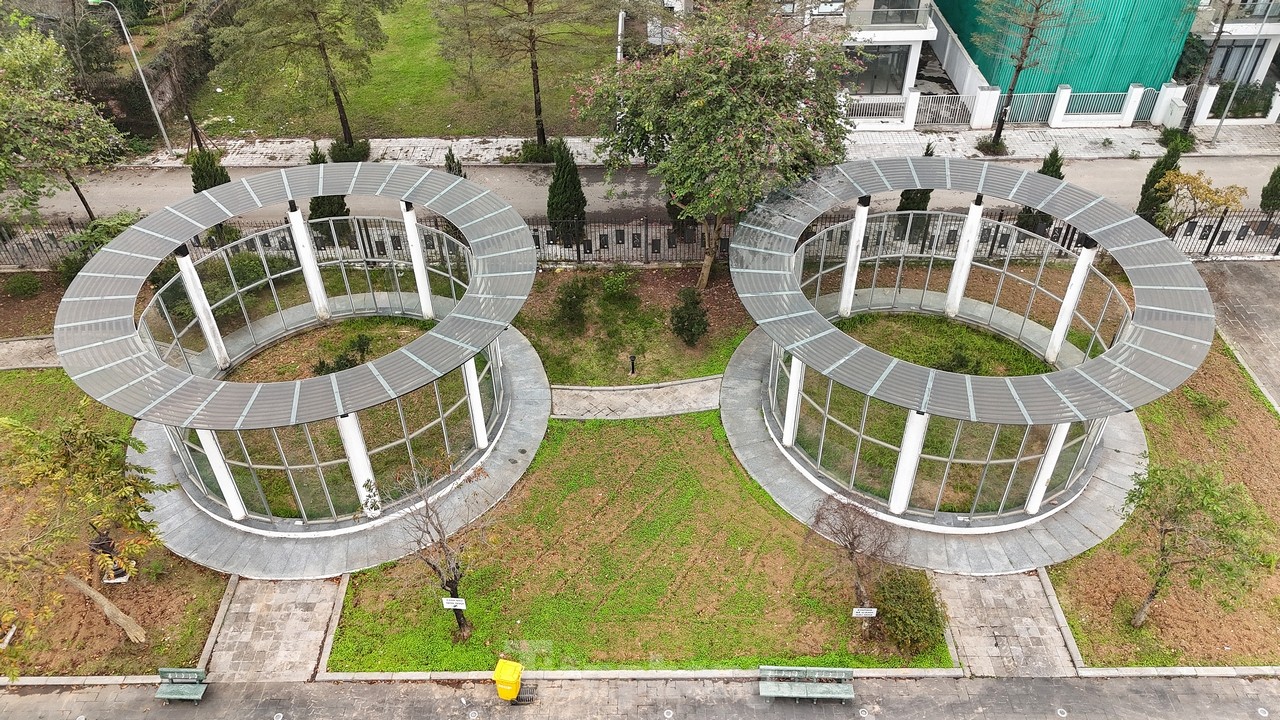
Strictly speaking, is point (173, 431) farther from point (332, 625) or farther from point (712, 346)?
point (712, 346)

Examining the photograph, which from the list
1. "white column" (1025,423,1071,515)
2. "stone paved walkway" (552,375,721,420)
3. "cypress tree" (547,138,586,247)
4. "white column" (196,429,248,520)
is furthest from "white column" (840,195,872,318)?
"white column" (196,429,248,520)

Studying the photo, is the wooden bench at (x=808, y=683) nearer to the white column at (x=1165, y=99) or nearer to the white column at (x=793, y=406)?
the white column at (x=793, y=406)

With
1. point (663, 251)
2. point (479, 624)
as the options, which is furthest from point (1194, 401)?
point (479, 624)

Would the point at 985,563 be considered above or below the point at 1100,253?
below

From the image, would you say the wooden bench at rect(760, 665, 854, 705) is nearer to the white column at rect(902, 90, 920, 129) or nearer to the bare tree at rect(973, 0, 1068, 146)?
the bare tree at rect(973, 0, 1068, 146)

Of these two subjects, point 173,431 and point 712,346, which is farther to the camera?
point 712,346

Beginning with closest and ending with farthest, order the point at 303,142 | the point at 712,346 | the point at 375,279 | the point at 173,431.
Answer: the point at 173,431 → the point at 712,346 → the point at 375,279 → the point at 303,142
